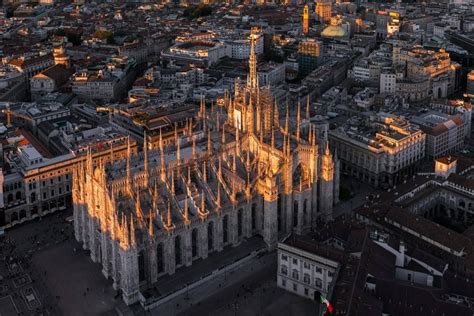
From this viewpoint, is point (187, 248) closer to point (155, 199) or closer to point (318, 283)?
point (155, 199)

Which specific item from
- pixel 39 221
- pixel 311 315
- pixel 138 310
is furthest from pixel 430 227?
pixel 39 221

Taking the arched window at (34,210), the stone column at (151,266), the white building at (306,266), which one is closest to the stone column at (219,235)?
the white building at (306,266)

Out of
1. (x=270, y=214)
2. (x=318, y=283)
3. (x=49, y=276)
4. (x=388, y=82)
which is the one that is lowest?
(x=49, y=276)

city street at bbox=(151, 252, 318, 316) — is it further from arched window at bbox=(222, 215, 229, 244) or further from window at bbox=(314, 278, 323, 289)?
arched window at bbox=(222, 215, 229, 244)

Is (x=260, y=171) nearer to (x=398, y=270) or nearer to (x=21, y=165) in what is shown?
(x=398, y=270)

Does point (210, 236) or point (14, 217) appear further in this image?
point (14, 217)

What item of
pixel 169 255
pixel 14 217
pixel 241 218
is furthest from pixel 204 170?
pixel 14 217
